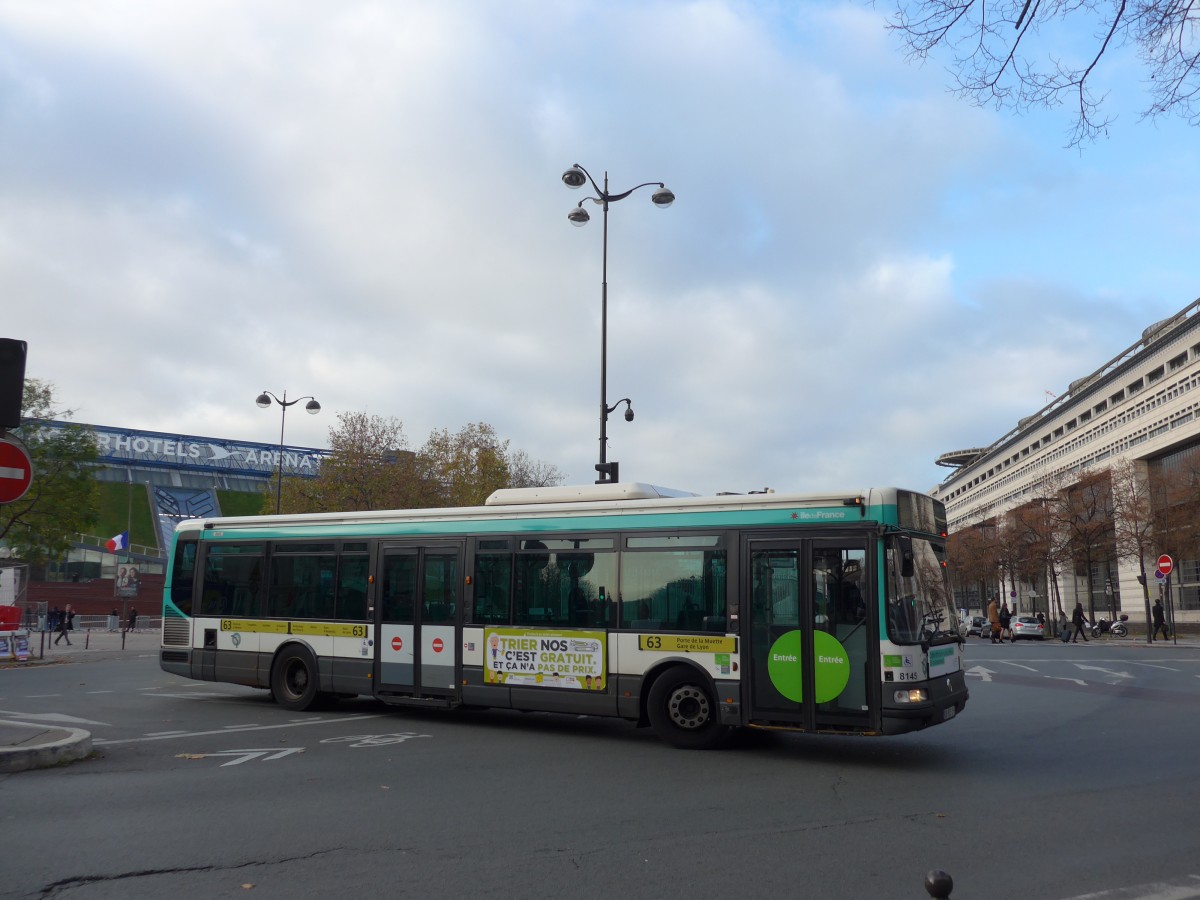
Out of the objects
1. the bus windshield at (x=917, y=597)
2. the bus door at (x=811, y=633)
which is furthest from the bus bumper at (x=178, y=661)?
the bus windshield at (x=917, y=597)

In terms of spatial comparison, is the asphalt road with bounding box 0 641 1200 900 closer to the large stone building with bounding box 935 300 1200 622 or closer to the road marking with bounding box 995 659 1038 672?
the road marking with bounding box 995 659 1038 672

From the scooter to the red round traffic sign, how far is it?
53990 millimetres

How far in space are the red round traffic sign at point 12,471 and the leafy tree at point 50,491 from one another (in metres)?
24.1

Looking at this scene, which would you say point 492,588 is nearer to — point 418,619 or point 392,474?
point 418,619

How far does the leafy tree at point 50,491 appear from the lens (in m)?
31.5

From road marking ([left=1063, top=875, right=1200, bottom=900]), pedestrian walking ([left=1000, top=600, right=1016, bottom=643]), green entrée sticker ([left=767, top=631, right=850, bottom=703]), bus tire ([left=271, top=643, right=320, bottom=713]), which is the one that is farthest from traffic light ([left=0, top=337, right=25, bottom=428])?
pedestrian walking ([left=1000, top=600, right=1016, bottom=643])

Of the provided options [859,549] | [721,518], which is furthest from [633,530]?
[859,549]

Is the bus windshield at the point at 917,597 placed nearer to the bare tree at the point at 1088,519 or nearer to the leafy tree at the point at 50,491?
the leafy tree at the point at 50,491

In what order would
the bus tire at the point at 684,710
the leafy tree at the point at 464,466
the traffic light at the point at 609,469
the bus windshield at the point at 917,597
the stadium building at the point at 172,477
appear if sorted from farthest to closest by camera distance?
1. the stadium building at the point at 172,477
2. the leafy tree at the point at 464,466
3. the traffic light at the point at 609,469
4. the bus tire at the point at 684,710
5. the bus windshield at the point at 917,597

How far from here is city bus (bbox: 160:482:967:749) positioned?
10.6 meters

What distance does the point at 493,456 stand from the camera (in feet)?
168

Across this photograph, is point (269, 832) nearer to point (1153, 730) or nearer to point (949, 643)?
point (949, 643)

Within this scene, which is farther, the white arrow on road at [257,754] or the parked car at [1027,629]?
the parked car at [1027,629]

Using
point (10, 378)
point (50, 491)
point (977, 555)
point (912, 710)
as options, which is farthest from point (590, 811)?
point (977, 555)
